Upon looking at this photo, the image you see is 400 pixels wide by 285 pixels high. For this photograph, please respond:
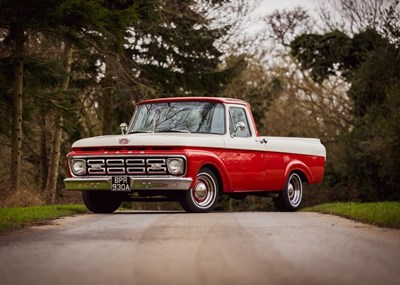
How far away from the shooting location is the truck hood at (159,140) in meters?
13.6

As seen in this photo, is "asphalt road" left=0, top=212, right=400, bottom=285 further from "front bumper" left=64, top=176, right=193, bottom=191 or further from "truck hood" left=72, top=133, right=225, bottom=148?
"truck hood" left=72, top=133, right=225, bottom=148

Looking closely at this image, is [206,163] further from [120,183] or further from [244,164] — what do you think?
[120,183]

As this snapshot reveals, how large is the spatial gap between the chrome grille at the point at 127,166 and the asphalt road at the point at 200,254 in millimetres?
2528

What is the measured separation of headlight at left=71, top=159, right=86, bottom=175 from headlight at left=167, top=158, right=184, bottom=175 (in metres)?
1.75

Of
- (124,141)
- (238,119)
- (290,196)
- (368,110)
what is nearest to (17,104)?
(124,141)

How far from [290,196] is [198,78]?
15900 millimetres

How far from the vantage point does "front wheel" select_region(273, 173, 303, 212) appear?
54.6 ft

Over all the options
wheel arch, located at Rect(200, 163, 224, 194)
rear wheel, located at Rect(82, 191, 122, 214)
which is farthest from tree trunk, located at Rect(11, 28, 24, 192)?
wheel arch, located at Rect(200, 163, 224, 194)

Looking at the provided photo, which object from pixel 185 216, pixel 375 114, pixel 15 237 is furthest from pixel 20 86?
pixel 375 114

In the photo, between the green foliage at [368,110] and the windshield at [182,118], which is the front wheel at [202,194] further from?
the green foliage at [368,110]

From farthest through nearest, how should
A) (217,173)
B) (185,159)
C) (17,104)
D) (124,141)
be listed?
1. (17,104)
2. (217,173)
3. (124,141)
4. (185,159)

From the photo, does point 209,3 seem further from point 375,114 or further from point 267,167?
point 267,167

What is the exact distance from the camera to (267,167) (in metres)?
15.8

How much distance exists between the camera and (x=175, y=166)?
13586 mm
